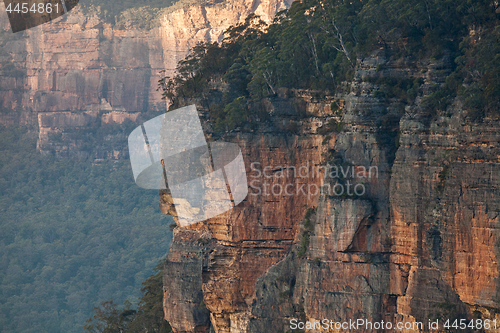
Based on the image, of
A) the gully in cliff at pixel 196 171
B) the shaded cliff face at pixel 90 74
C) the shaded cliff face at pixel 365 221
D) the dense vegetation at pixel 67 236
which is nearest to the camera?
the shaded cliff face at pixel 365 221

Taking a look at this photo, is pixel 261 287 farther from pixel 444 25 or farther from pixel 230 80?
pixel 444 25

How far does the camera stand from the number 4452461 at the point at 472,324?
3362cm

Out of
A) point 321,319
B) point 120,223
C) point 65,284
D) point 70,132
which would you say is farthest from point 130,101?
point 321,319

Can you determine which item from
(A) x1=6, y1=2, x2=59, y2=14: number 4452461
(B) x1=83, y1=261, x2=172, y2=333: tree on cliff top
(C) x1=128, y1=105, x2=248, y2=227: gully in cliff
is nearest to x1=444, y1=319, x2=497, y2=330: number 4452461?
(C) x1=128, y1=105, x2=248, y2=227: gully in cliff

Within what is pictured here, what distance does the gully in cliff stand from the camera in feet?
152

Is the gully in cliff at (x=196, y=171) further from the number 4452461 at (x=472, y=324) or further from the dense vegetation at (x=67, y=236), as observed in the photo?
the dense vegetation at (x=67, y=236)

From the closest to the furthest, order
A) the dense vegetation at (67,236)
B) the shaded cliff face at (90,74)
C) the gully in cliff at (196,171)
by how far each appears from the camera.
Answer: the gully in cliff at (196,171) → the dense vegetation at (67,236) → the shaded cliff face at (90,74)

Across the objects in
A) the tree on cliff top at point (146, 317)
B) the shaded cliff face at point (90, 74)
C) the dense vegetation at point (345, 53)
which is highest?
the shaded cliff face at point (90, 74)

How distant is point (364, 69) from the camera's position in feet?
125

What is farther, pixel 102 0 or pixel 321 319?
pixel 102 0

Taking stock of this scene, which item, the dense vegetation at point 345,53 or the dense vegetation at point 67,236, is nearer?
the dense vegetation at point 345,53

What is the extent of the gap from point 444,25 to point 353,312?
13.4 meters

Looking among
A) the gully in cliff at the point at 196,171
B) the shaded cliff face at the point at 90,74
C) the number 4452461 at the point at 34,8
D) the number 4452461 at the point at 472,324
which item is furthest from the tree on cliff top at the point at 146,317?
the number 4452461 at the point at 34,8

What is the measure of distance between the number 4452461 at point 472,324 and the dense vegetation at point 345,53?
26.3 feet
